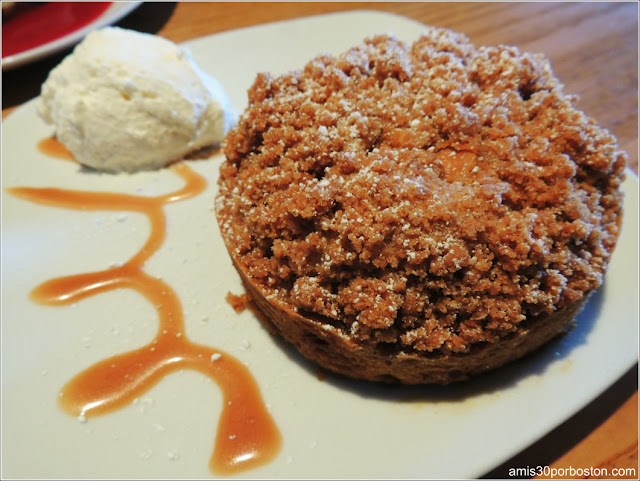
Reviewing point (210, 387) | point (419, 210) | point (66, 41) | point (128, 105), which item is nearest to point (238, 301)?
point (210, 387)

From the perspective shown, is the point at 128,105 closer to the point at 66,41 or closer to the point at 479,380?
the point at 66,41

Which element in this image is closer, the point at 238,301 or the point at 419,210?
the point at 419,210

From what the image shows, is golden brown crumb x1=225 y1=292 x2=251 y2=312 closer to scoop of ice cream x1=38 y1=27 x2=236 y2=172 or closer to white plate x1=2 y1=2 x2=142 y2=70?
scoop of ice cream x1=38 y1=27 x2=236 y2=172

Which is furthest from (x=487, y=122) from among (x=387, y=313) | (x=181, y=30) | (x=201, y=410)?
(x=181, y=30)

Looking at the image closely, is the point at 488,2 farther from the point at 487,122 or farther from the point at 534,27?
the point at 487,122

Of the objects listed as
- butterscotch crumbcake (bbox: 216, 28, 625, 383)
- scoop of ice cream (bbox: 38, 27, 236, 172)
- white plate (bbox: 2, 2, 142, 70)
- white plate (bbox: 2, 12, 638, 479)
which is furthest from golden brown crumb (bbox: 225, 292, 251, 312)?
white plate (bbox: 2, 2, 142, 70)

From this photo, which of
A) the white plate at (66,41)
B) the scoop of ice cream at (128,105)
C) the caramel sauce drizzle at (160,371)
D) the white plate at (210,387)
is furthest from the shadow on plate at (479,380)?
the white plate at (66,41)
